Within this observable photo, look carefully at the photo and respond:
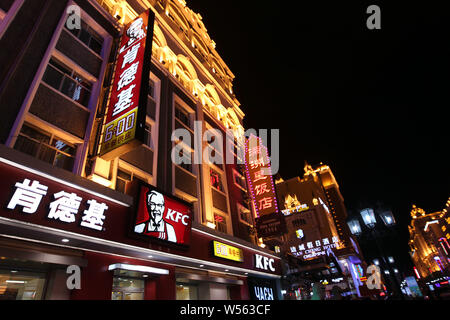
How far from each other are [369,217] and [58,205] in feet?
39.6

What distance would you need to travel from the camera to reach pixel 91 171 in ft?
29.5

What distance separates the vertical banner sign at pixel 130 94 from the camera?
8266 millimetres

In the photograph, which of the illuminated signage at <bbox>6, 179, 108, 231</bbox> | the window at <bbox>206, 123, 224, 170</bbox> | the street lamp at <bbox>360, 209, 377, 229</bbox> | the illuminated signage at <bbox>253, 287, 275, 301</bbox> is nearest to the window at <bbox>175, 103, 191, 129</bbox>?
the window at <bbox>206, 123, 224, 170</bbox>

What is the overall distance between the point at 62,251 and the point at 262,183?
565 inches

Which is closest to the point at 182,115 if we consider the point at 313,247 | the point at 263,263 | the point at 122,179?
the point at 122,179

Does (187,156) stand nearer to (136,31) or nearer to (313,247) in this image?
(136,31)

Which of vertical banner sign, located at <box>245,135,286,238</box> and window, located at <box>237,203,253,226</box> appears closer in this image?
vertical banner sign, located at <box>245,135,286,238</box>

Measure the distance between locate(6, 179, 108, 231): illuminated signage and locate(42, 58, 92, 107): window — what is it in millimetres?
5315

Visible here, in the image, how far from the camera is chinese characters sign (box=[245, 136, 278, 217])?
1798 centimetres

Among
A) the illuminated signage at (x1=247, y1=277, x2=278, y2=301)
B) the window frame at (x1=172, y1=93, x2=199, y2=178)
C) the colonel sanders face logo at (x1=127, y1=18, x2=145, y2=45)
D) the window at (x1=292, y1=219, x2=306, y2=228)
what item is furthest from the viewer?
the window at (x1=292, y1=219, x2=306, y2=228)

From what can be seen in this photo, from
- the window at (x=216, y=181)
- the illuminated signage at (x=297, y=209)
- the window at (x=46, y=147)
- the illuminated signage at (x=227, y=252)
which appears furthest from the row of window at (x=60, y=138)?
the illuminated signage at (x=297, y=209)

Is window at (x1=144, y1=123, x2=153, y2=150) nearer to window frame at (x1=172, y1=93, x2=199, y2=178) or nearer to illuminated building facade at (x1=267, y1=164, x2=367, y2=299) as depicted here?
window frame at (x1=172, y1=93, x2=199, y2=178)
